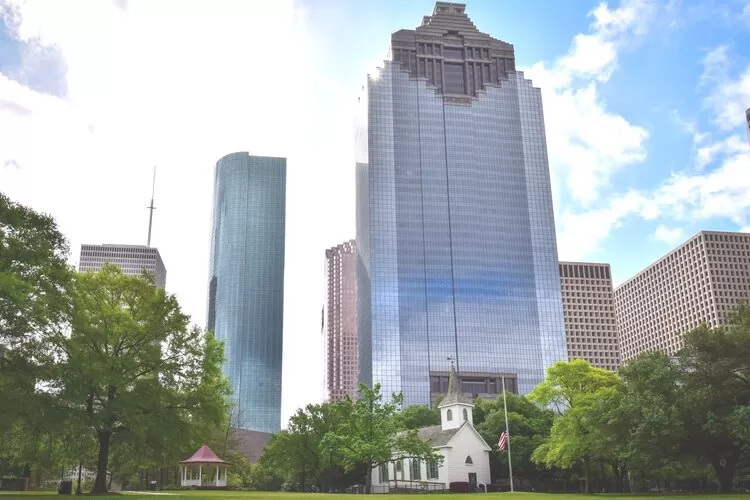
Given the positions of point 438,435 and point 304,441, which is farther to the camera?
point 438,435

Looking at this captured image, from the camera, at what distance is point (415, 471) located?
82.1 meters

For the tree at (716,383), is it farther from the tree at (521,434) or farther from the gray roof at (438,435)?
the gray roof at (438,435)

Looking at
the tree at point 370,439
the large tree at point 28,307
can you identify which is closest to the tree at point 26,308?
the large tree at point 28,307

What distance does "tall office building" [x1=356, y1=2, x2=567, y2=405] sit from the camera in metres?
174

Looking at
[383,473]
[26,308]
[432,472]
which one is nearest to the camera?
[26,308]

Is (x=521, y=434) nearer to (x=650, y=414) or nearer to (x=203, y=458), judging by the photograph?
(x=650, y=414)

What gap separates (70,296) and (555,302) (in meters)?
157

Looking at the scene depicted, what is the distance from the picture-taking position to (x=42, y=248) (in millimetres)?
39750

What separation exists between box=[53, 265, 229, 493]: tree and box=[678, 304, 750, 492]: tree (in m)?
35.0

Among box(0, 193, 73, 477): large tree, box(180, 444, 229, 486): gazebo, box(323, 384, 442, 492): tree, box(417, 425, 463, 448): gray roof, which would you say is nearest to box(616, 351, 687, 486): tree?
box(323, 384, 442, 492): tree

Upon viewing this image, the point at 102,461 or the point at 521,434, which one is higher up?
the point at 521,434

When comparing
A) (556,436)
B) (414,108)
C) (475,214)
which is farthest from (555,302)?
(556,436)

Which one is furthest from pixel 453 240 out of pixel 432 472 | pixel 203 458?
pixel 203 458

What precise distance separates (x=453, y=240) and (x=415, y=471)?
105 meters
